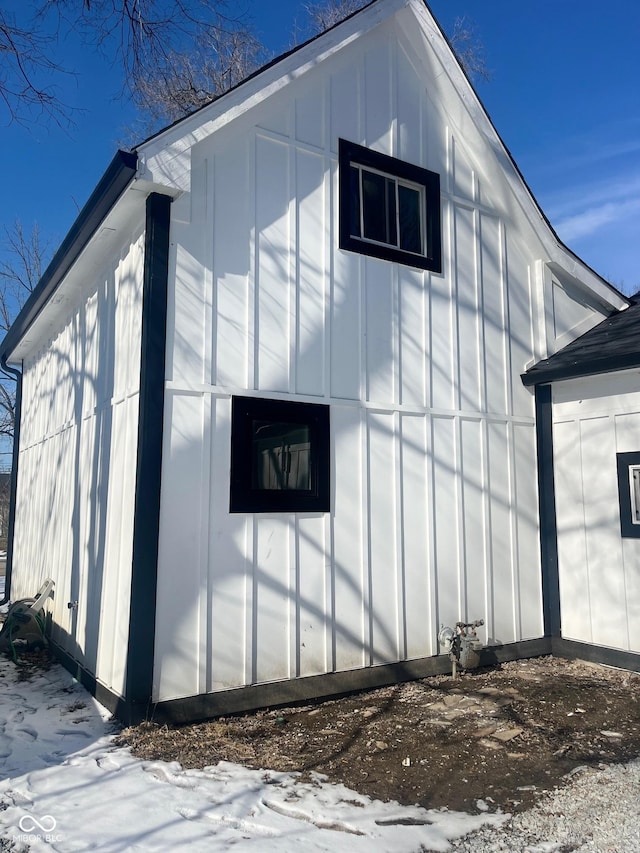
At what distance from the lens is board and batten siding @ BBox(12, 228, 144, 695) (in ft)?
15.8

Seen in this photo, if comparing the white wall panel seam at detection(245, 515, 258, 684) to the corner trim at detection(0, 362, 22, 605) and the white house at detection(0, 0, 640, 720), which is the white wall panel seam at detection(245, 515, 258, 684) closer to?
the white house at detection(0, 0, 640, 720)

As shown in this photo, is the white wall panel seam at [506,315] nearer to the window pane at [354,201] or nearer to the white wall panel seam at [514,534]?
the white wall panel seam at [514,534]

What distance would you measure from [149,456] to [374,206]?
330cm

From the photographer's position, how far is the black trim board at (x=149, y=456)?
430cm

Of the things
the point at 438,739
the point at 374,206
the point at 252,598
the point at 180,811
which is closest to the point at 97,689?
the point at 252,598

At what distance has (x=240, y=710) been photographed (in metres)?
4.61

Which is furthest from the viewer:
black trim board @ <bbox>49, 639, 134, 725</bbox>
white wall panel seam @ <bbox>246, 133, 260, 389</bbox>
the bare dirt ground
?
white wall panel seam @ <bbox>246, 133, 260, 389</bbox>

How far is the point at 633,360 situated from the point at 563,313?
1.73 meters

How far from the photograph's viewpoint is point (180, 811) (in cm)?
314

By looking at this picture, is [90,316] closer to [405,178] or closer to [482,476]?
[405,178]

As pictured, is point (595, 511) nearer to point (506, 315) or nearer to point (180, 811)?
point (506, 315)

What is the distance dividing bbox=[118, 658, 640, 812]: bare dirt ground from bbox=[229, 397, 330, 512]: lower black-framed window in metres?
1.56

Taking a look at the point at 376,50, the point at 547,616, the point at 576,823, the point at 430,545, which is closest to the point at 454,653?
the point at 430,545

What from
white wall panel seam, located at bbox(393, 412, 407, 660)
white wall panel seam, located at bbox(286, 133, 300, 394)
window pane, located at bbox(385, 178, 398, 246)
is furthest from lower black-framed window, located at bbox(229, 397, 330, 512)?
window pane, located at bbox(385, 178, 398, 246)
